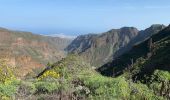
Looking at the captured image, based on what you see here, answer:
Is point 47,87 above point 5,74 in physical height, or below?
below

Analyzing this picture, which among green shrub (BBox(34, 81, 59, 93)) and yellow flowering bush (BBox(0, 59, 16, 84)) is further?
yellow flowering bush (BBox(0, 59, 16, 84))

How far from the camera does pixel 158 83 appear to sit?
22.6m

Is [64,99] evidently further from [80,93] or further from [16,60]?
[16,60]

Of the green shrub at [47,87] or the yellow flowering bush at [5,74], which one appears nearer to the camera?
the green shrub at [47,87]

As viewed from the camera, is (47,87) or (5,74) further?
(5,74)

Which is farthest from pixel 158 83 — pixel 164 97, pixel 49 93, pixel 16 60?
pixel 16 60

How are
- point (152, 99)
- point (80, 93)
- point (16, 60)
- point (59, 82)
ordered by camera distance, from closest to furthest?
point (152, 99) → point (80, 93) → point (59, 82) → point (16, 60)

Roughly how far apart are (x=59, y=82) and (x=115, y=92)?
405cm

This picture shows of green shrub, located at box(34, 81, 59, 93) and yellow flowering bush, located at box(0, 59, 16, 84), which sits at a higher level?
yellow flowering bush, located at box(0, 59, 16, 84)

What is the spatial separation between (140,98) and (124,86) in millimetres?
962

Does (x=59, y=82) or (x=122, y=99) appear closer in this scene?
(x=122, y=99)

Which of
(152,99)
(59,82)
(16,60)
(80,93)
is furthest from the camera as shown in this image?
(16,60)

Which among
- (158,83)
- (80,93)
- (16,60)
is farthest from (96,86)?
(16,60)

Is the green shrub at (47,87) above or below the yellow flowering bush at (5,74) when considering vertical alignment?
below
